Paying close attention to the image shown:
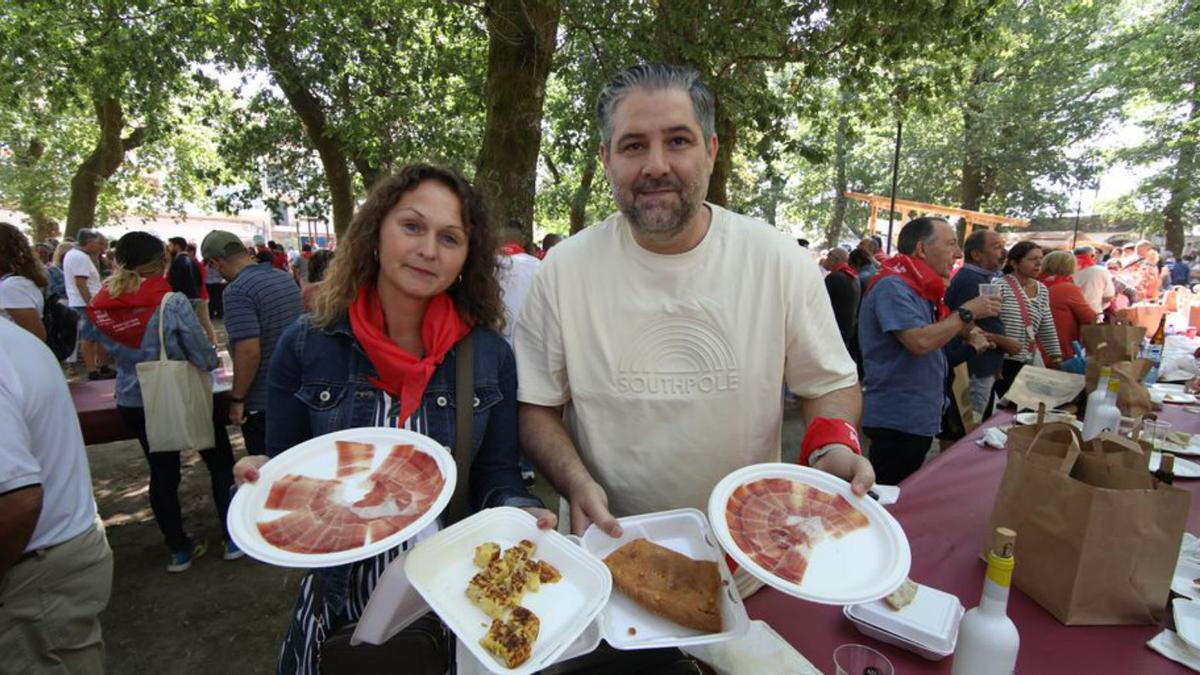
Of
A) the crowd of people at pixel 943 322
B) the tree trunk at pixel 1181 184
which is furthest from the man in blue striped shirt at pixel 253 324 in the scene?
the tree trunk at pixel 1181 184

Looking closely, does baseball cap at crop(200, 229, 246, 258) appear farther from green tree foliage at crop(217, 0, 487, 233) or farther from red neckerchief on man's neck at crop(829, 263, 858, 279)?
red neckerchief on man's neck at crop(829, 263, 858, 279)

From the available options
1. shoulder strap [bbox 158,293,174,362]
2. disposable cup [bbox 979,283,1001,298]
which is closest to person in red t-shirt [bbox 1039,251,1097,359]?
disposable cup [bbox 979,283,1001,298]

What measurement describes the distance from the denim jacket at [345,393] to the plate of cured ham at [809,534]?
64 cm

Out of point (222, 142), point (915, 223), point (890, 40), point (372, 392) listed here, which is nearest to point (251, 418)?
point (372, 392)

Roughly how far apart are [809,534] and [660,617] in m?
0.44

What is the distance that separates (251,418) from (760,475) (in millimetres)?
4035

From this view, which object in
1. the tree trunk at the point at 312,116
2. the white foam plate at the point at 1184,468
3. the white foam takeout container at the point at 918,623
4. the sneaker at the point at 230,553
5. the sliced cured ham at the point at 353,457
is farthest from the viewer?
the tree trunk at the point at 312,116

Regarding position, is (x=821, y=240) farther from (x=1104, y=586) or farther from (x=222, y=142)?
(x=1104, y=586)

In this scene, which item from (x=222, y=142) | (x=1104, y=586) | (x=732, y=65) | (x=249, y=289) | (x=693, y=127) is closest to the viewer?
(x=1104, y=586)

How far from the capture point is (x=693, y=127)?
1.76 metres

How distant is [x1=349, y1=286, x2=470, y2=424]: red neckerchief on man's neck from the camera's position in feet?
5.80

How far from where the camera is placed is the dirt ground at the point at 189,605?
3.21 metres

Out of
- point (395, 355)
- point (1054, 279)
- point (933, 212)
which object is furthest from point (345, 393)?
point (933, 212)

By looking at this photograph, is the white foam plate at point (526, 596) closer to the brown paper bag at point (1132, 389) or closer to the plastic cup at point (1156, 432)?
the brown paper bag at point (1132, 389)
